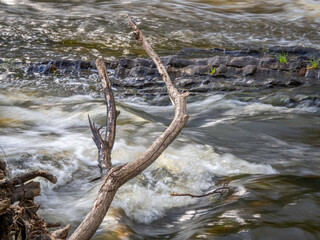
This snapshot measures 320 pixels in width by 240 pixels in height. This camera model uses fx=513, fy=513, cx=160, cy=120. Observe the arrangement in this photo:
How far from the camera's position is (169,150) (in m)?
4.68

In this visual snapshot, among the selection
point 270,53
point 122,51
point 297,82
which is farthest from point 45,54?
point 297,82

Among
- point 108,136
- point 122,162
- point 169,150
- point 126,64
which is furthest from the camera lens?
point 126,64

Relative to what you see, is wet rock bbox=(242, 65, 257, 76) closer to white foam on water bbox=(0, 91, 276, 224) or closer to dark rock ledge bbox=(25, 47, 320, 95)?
dark rock ledge bbox=(25, 47, 320, 95)

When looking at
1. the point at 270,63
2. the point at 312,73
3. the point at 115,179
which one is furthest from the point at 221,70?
the point at 115,179

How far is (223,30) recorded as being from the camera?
48.1 feet

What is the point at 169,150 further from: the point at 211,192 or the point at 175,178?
the point at 211,192

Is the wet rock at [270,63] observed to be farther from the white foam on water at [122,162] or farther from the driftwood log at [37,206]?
the driftwood log at [37,206]

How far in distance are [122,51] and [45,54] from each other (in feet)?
5.66

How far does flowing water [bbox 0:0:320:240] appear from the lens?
10.2 ft

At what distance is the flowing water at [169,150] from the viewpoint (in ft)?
10.2

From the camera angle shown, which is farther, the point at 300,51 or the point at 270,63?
the point at 300,51

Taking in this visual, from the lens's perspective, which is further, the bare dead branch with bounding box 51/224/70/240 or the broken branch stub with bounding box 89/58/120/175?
the broken branch stub with bounding box 89/58/120/175

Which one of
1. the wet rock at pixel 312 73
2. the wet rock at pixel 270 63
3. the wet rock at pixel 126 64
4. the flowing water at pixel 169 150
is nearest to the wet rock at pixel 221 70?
the wet rock at pixel 270 63

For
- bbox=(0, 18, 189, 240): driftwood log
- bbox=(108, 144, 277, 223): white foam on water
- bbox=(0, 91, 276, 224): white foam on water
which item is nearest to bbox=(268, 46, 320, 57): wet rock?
bbox=(0, 91, 276, 224): white foam on water
